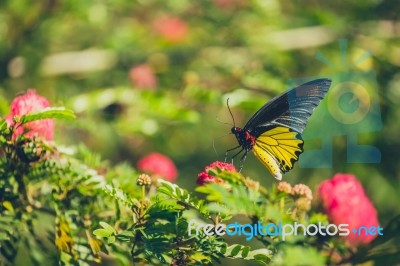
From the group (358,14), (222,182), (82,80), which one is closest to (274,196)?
(222,182)

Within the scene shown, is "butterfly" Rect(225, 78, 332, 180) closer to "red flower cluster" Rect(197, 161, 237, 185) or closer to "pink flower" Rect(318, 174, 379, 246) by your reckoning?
"pink flower" Rect(318, 174, 379, 246)

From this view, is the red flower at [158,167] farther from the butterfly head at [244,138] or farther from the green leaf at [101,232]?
the green leaf at [101,232]

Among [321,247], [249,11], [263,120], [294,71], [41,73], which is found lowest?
[321,247]

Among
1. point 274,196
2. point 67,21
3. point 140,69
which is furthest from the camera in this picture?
point 67,21

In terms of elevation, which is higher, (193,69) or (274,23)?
(274,23)

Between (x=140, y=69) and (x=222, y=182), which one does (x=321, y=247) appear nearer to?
(x=222, y=182)

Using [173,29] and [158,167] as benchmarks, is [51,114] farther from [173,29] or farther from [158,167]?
[173,29]

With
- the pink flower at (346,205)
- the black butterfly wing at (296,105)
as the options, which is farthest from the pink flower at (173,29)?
the pink flower at (346,205)
